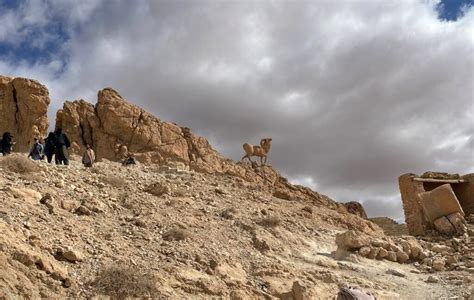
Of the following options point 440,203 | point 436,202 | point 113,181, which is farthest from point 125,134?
point 440,203

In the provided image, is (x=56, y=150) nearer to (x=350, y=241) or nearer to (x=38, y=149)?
(x=38, y=149)

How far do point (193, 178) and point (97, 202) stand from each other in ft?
23.9

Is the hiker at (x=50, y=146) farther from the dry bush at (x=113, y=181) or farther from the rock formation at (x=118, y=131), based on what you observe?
the rock formation at (x=118, y=131)

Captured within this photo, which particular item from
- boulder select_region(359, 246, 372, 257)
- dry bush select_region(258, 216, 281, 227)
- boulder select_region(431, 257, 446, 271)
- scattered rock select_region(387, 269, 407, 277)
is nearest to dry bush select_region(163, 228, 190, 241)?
dry bush select_region(258, 216, 281, 227)

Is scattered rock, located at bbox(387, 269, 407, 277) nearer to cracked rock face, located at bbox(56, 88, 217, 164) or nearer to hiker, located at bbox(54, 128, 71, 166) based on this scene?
hiker, located at bbox(54, 128, 71, 166)

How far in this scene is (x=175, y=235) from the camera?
10.2 metres

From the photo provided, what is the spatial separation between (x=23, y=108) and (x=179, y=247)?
27.6 meters

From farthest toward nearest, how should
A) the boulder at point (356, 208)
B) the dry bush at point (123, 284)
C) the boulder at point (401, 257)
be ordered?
the boulder at point (356, 208), the boulder at point (401, 257), the dry bush at point (123, 284)

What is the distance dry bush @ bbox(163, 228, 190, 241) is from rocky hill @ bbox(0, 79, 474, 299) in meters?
0.02

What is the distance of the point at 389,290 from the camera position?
1105 centimetres

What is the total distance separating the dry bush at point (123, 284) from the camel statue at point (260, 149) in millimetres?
29828

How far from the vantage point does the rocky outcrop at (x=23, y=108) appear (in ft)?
109

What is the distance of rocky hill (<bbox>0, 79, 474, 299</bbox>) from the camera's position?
7516mm

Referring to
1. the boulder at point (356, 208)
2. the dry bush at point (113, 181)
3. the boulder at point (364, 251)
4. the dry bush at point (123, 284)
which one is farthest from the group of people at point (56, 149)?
the boulder at point (356, 208)
